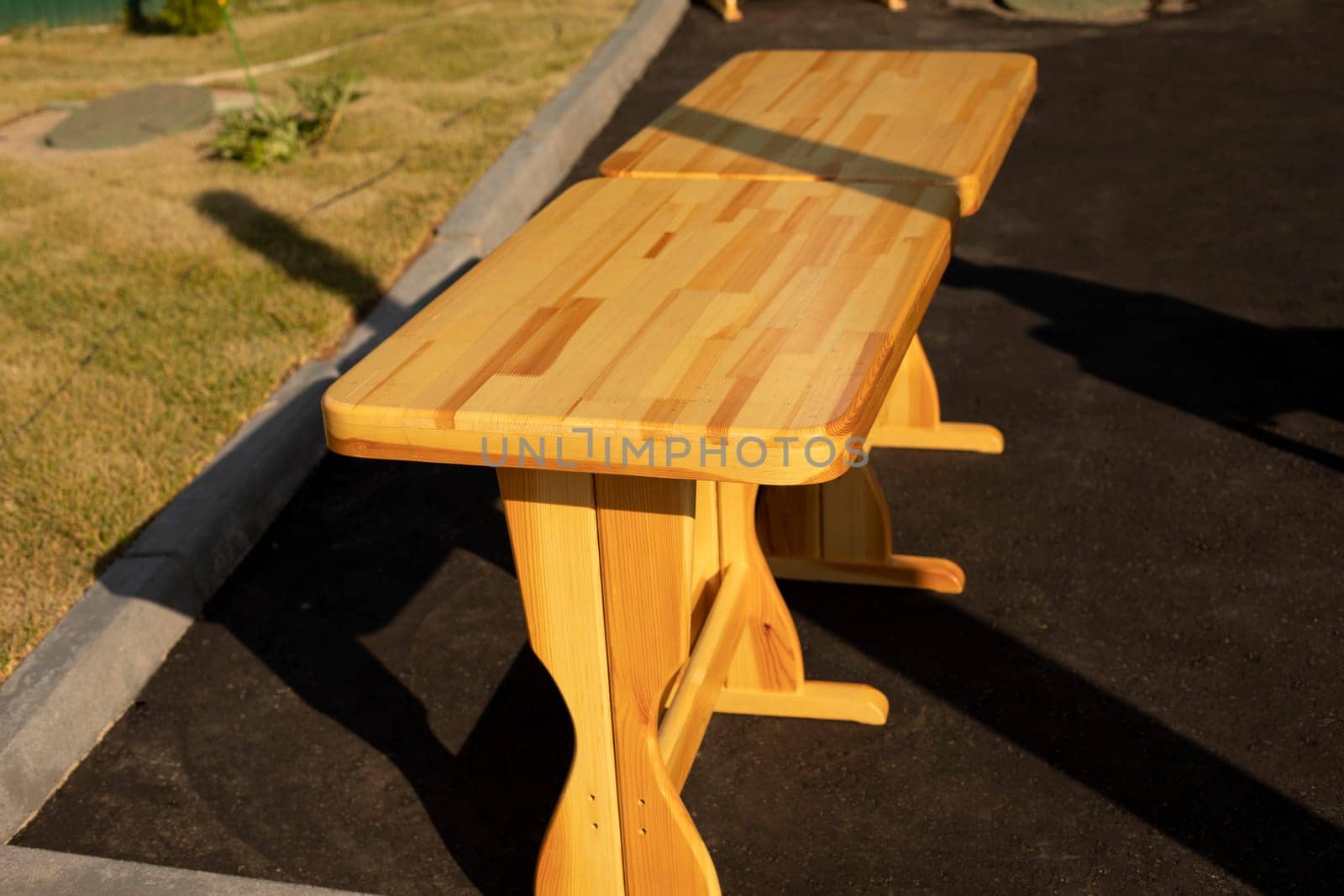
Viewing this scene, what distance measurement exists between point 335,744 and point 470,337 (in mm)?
1314

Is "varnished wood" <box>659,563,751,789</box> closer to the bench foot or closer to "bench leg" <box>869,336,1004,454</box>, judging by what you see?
the bench foot

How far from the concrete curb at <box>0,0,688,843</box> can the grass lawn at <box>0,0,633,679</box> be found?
3.5 inches

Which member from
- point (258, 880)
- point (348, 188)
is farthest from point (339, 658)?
point (348, 188)

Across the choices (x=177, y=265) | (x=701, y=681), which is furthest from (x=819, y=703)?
(x=177, y=265)

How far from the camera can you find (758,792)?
2623 millimetres

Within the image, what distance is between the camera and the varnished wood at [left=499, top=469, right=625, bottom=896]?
6.46ft

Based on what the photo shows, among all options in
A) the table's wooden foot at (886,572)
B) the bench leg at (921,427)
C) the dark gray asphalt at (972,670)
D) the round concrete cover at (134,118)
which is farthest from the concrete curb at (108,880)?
the round concrete cover at (134,118)

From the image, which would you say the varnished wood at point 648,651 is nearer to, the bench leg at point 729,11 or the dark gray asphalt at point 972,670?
the dark gray asphalt at point 972,670

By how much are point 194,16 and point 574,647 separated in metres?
8.59

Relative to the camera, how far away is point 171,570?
3250mm

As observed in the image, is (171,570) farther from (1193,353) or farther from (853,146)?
(1193,353)

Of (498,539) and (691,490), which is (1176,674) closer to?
(691,490)

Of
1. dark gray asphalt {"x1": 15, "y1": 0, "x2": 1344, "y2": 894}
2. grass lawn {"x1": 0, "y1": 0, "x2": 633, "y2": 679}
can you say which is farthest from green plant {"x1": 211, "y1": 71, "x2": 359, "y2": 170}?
dark gray asphalt {"x1": 15, "y1": 0, "x2": 1344, "y2": 894}

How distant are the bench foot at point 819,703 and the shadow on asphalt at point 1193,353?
62.8 inches
